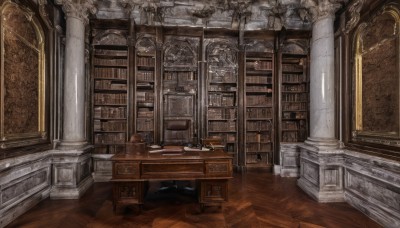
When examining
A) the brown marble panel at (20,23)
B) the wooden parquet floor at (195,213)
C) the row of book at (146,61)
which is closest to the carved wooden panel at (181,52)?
the row of book at (146,61)

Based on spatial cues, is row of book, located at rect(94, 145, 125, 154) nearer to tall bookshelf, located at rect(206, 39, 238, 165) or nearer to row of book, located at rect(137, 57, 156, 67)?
row of book, located at rect(137, 57, 156, 67)

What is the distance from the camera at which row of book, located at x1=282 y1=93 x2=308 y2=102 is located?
517 centimetres

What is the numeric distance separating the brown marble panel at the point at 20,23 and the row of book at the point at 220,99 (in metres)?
3.55

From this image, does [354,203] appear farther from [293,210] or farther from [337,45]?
[337,45]

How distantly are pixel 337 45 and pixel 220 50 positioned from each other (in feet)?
8.15

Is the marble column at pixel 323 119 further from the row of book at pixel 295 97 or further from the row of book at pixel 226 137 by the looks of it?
the row of book at pixel 226 137

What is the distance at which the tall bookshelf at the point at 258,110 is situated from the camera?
5191 millimetres

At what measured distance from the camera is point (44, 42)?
140 inches

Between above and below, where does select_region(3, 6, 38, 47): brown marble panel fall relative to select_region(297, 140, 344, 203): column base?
above

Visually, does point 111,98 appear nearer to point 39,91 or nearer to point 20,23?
point 39,91

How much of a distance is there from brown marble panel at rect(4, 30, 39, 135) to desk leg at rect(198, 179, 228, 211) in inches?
108

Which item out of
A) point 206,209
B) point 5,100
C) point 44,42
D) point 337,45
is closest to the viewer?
point 5,100

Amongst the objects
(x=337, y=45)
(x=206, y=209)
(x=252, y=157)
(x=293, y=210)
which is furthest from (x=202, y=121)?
(x=337, y=45)

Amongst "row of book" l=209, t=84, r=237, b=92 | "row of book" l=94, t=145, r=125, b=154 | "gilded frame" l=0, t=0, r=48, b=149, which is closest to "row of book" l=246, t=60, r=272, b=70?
"row of book" l=209, t=84, r=237, b=92
